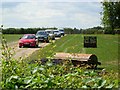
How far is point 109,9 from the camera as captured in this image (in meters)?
78.2

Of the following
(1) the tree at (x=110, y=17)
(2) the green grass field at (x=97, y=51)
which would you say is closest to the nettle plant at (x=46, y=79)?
(2) the green grass field at (x=97, y=51)

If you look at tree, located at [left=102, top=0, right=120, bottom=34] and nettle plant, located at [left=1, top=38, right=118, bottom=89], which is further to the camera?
tree, located at [left=102, top=0, right=120, bottom=34]

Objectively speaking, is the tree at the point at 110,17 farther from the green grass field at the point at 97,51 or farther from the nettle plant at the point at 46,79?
the nettle plant at the point at 46,79

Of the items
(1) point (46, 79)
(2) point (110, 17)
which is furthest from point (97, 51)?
(2) point (110, 17)

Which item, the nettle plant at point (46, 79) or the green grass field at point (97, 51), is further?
the green grass field at point (97, 51)

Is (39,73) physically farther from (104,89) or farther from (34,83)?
(104,89)

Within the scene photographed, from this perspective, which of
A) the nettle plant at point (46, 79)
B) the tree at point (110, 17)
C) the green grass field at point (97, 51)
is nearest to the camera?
the nettle plant at point (46, 79)

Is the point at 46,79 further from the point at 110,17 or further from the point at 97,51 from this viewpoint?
the point at 110,17

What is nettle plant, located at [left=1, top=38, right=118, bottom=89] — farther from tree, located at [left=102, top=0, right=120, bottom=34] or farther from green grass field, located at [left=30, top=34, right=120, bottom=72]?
tree, located at [left=102, top=0, right=120, bottom=34]

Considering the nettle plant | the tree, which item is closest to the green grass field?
the nettle plant

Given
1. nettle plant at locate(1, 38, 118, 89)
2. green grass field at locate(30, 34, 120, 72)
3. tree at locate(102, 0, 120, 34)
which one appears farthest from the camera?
tree at locate(102, 0, 120, 34)

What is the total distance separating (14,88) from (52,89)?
33 centimetres

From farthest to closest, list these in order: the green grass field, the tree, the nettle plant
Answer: the tree, the green grass field, the nettle plant

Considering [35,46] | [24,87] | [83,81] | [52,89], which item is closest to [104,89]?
[83,81]
